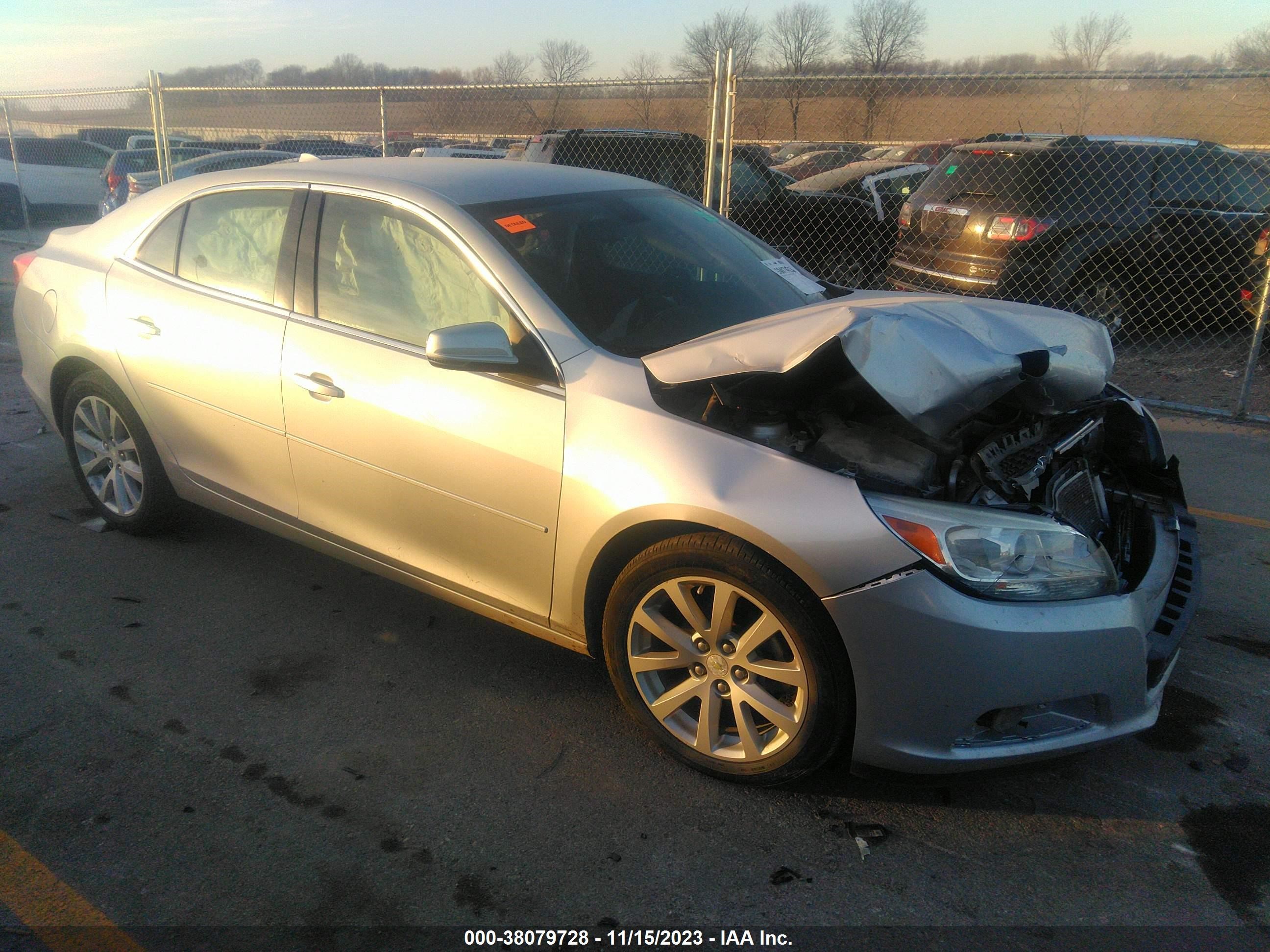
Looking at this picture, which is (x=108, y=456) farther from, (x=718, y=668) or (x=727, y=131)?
(x=727, y=131)

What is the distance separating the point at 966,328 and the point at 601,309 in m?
1.17

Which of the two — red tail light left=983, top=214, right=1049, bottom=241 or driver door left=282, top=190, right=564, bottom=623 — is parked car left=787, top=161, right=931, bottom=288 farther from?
driver door left=282, top=190, right=564, bottom=623

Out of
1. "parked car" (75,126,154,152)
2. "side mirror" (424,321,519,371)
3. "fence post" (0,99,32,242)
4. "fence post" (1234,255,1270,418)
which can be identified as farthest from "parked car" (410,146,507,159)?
"side mirror" (424,321,519,371)

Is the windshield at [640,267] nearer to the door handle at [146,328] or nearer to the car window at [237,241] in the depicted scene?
the car window at [237,241]

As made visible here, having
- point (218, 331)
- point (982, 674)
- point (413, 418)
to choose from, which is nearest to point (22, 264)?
point (218, 331)

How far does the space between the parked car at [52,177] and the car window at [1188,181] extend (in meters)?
15.2

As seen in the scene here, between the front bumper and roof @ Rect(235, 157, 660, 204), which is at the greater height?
roof @ Rect(235, 157, 660, 204)

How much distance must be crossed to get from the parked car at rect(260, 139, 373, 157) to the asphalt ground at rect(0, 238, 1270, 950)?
13.0 m

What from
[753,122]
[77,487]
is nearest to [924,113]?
[753,122]

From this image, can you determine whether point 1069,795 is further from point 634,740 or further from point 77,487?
point 77,487

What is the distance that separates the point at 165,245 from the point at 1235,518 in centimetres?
526

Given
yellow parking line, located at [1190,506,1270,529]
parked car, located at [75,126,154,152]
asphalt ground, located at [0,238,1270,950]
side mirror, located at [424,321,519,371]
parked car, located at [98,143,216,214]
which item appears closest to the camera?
asphalt ground, located at [0,238,1270,950]

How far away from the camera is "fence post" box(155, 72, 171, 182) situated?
433 inches

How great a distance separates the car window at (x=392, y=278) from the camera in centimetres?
312
